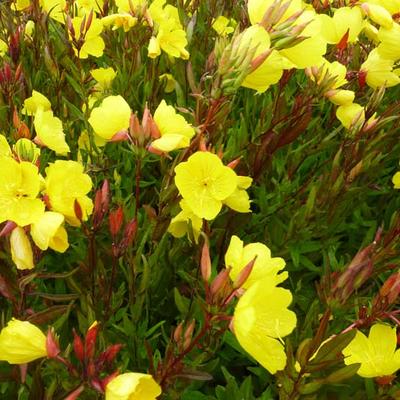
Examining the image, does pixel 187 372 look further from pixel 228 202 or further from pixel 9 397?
pixel 9 397

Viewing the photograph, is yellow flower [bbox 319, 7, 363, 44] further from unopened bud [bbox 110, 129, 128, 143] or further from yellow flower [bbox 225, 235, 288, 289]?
yellow flower [bbox 225, 235, 288, 289]

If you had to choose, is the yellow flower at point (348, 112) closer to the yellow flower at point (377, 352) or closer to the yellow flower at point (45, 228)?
the yellow flower at point (377, 352)

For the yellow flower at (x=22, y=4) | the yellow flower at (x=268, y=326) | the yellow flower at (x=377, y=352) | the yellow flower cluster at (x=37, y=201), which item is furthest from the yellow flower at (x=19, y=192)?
the yellow flower at (x=22, y=4)

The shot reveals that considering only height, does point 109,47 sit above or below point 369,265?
below

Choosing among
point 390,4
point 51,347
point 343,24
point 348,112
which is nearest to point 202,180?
point 51,347

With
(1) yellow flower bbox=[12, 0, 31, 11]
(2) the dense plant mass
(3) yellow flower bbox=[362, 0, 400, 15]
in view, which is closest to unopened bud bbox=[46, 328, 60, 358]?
(2) the dense plant mass

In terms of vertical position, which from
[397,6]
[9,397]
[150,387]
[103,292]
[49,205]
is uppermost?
[397,6]

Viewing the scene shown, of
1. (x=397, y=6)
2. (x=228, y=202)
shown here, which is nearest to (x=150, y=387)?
(x=228, y=202)
